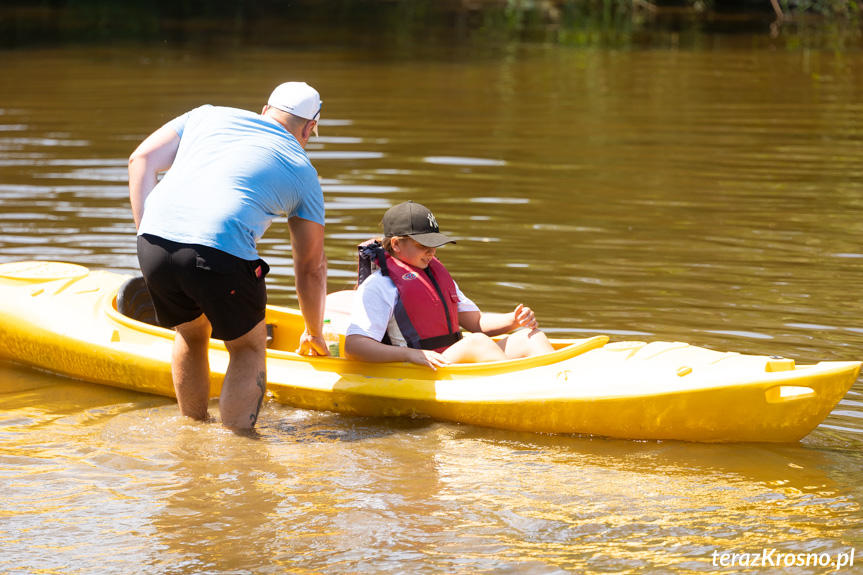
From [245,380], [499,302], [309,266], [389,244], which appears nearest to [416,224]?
[389,244]

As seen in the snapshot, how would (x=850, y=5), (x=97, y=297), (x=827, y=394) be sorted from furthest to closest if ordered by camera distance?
(x=850, y=5) → (x=97, y=297) → (x=827, y=394)

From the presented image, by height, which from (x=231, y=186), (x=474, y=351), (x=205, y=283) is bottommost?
(x=474, y=351)

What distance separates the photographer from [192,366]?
4277 millimetres

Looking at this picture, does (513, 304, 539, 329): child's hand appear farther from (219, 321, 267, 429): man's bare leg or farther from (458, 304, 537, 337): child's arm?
(219, 321, 267, 429): man's bare leg

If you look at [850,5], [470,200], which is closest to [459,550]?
[470,200]

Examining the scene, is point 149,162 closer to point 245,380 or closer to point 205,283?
point 205,283

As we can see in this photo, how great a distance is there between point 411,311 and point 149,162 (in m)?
1.27

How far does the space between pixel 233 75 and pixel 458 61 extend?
3811 millimetres

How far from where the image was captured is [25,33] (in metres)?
19.5

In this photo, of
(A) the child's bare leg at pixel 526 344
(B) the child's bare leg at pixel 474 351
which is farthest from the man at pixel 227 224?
(A) the child's bare leg at pixel 526 344

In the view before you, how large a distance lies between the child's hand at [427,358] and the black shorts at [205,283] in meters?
0.74

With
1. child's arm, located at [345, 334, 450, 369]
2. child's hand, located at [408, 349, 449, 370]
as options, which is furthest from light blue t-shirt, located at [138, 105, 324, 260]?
child's hand, located at [408, 349, 449, 370]

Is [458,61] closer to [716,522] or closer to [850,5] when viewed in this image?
[850,5]

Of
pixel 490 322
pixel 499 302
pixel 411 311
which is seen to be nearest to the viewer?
pixel 411 311
